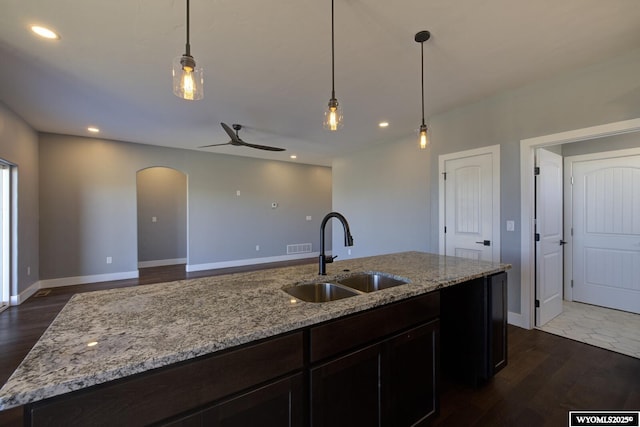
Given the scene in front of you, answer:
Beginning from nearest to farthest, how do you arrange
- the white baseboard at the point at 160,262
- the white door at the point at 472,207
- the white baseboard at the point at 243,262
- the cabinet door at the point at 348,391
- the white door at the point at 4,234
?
1. the cabinet door at the point at 348,391
2. the white door at the point at 472,207
3. the white door at the point at 4,234
4. the white baseboard at the point at 243,262
5. the white baseboard at the point at 160,262

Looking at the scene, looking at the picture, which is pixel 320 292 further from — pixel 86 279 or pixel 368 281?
pixel 86 279

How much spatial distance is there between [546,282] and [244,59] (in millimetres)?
4118

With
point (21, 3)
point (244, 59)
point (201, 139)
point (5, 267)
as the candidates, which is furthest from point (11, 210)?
point (244, 59)

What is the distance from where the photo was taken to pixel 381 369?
1.47 meters

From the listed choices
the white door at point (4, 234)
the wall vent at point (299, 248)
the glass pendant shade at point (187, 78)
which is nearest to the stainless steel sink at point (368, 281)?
the glass pendant shade at point (187, 78)

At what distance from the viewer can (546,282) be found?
3.35 metres

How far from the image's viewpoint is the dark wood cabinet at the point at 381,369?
4.17 feet

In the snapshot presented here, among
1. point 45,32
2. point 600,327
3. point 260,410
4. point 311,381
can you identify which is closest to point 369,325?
point 311,381

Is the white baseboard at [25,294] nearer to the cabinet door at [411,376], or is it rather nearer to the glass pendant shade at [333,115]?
the glass pendant shade at [333,115]

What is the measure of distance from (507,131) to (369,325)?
3171 millimetres

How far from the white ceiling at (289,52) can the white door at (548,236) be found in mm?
1083

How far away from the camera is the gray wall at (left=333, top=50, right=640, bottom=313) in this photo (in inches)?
104

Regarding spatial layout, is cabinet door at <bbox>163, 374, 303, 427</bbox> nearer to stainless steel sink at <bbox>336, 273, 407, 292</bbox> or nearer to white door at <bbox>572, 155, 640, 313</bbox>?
stainless steel sink at <bbox>336, 273, 407, 292</bbox>

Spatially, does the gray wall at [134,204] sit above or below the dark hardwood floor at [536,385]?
above
